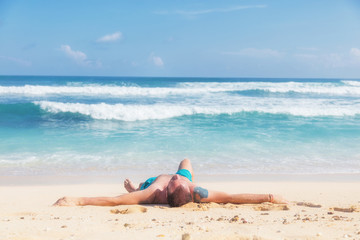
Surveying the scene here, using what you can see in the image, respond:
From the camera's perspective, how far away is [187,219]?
3.23 meters

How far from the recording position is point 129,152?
768 centimetres

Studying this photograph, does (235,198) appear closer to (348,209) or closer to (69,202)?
(348,209)

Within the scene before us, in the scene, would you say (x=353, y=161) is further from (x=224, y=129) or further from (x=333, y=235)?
(x=333, y=235)

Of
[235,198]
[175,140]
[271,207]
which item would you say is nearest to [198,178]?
[235,198]

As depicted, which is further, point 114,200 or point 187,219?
point 114,200

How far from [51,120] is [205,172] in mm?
8971

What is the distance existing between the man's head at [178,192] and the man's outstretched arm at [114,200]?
0.28 meters

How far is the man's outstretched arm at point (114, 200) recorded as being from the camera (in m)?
3.84

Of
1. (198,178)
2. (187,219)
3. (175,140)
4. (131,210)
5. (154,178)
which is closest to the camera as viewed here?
(187,219)

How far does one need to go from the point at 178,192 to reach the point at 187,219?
54cm

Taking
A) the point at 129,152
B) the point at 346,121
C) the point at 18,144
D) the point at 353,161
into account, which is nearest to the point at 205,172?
the point at 129,152

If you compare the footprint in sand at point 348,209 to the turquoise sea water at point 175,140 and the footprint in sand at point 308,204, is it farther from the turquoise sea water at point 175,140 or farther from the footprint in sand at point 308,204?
the turquoise sea water at point 175,140

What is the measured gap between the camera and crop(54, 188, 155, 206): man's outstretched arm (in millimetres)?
3838

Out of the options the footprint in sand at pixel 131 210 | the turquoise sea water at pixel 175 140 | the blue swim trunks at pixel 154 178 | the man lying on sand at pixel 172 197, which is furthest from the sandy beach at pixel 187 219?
the turquoise sea water at pixel 175 140
